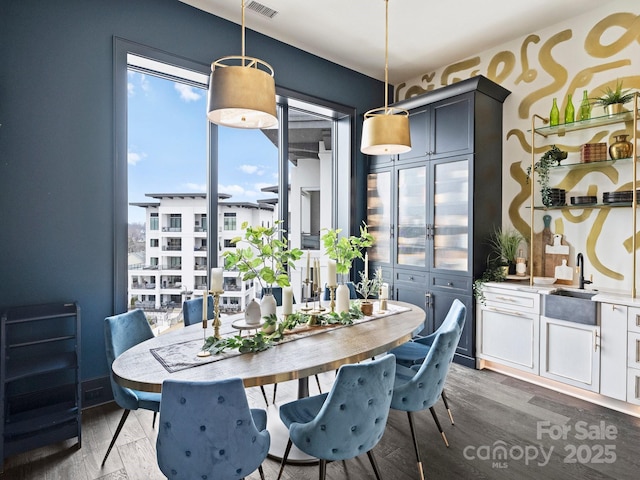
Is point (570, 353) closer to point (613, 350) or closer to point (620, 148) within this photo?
point (613, 350)

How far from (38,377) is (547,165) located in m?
4.42

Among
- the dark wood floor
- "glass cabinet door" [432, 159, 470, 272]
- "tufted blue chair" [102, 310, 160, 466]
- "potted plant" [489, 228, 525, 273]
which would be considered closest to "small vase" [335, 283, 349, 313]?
the dark wood floor

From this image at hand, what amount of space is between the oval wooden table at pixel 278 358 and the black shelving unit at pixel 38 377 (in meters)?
0.86

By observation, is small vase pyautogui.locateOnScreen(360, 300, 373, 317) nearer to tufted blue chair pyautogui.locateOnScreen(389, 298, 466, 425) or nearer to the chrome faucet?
tufted blue chair pyautogui.locateOnScreen(389, 298, 466, 425)

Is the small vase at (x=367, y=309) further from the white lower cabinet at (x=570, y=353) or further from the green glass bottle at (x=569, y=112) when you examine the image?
the green glass bottle at (x=569, y=112)

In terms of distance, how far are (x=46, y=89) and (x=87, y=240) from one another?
107 centimetres

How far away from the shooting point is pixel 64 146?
105 inches

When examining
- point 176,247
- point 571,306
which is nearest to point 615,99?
point 571,306

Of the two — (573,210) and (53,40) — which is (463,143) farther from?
(53,40)

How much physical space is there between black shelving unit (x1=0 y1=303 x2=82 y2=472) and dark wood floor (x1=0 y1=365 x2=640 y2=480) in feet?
0.41

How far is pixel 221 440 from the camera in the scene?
1.37 metres

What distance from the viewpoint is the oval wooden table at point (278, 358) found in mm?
1578

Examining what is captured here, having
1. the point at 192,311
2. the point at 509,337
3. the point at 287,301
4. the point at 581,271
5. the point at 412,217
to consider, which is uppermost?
the point at 412,217

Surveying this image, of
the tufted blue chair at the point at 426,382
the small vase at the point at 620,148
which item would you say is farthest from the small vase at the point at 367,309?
the small vase at the point at 620,148
